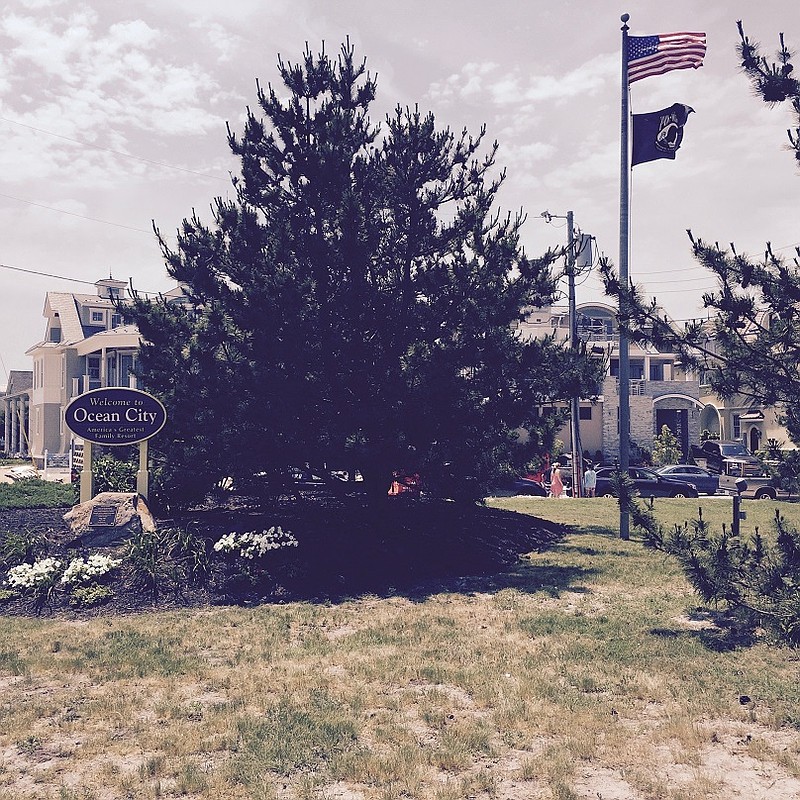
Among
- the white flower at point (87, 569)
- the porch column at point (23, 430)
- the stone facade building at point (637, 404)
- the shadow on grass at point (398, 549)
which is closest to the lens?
the white flower at point (87, 569)

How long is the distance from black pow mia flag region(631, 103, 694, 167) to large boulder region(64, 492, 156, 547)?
1284 cm

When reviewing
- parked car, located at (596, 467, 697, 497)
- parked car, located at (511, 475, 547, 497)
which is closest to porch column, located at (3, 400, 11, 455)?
parked car, located at (511, 475, 547, 497)

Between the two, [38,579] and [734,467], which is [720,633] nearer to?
[38,579]

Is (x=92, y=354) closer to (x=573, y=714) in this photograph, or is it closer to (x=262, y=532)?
(x=262, y=532)

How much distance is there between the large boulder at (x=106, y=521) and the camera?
42.3 ft

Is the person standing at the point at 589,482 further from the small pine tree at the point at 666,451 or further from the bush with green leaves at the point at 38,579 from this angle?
the bush with green leaves at the point at 38,579

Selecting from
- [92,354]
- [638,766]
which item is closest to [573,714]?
[638,766]

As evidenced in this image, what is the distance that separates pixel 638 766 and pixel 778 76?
6264mm

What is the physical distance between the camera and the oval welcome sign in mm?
14477

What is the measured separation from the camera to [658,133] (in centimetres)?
1711

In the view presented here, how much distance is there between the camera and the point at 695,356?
8.28m

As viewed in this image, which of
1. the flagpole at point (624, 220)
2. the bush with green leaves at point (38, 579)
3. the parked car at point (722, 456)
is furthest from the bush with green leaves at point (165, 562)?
the parked car at point (722, 456)

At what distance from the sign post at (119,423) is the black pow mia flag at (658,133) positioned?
11.6 meters

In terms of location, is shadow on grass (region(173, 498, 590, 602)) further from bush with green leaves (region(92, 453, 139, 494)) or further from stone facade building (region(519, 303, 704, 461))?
stone facade building (region(519, 303, 704, 461))
